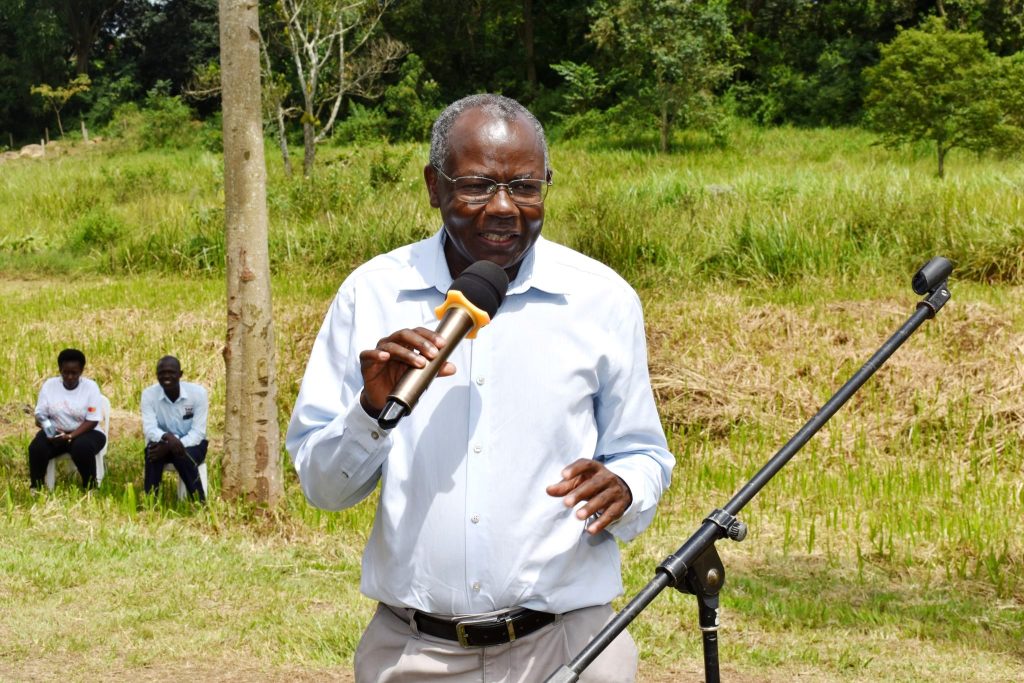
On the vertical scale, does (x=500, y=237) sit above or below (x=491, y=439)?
above

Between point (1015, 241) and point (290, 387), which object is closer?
point (290, 387)

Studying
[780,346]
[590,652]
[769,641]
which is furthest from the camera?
[780,346]

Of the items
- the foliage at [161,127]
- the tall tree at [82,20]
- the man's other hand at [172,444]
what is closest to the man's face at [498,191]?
the man's other hand at [172,444]

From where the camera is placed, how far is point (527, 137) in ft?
8.39

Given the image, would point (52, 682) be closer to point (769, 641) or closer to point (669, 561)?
point (769, 641)

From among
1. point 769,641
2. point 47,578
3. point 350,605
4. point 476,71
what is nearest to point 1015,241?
point 769,641

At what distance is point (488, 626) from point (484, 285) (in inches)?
28.1

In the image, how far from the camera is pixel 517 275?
255 cm

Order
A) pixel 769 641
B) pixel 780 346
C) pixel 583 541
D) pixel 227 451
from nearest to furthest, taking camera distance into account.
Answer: pixel 583 541 < pixel 769 641 < pixel 227 451 < pixel 780 346

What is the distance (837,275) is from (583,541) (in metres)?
12.3

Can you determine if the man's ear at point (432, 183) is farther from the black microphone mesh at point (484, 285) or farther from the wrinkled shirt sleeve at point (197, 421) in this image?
the wrinkled shirt sleeve at point (197, 421)

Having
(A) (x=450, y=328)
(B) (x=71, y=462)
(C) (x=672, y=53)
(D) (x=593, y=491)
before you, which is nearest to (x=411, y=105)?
(C) (x=672, y=53)

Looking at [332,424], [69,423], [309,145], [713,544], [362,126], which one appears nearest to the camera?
[713,544]

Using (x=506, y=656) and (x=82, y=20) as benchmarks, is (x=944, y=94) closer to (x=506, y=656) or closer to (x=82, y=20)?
(x=506, y=656)
